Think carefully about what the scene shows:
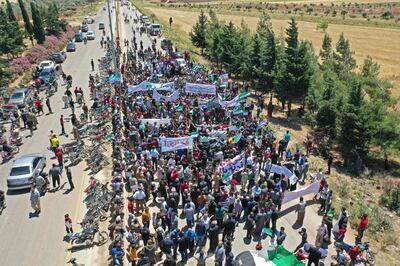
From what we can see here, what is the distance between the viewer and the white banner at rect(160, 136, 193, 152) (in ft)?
74.9

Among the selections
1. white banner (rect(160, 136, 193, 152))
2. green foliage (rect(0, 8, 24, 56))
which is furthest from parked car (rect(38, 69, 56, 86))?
white banner (rect(160, 136, 193, 152))

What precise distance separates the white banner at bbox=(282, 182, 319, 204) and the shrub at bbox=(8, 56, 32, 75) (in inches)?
1457

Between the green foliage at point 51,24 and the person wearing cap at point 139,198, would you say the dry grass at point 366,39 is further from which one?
the person wearing cap at point 139,198

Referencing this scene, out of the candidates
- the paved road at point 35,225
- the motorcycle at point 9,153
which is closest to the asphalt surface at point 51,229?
the paved road at point 35,225

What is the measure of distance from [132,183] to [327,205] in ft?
30.7

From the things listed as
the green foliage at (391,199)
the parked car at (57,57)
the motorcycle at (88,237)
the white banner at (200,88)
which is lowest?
the parked car at (57,57)

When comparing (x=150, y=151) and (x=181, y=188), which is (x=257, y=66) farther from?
(x=181, y=188)

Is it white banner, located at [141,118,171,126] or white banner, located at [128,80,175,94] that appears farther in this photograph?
white banner, located at [128,80,175,94]

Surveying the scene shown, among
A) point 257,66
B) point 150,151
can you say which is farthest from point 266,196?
point 257,66

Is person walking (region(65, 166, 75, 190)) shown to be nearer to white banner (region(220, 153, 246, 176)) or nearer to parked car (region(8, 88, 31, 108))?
white banner (region(220, 153, 246, 176))

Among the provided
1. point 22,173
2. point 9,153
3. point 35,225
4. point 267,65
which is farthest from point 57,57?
point 35,225

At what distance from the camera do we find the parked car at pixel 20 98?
34.4 meters

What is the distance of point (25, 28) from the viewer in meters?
60.0

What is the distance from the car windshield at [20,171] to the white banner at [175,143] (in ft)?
23.4
